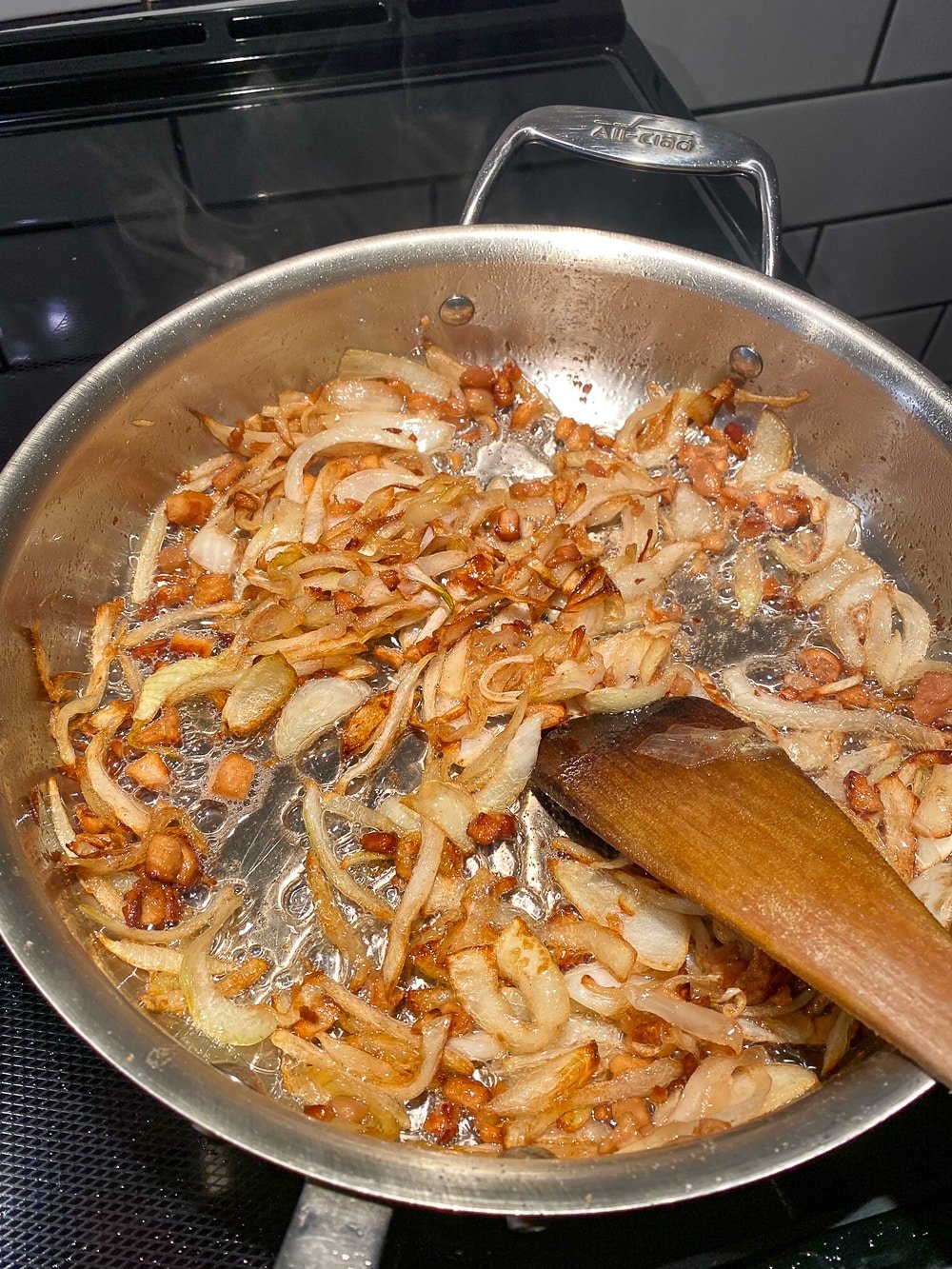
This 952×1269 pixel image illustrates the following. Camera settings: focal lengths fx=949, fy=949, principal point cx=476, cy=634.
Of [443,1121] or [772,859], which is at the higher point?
[772,859]

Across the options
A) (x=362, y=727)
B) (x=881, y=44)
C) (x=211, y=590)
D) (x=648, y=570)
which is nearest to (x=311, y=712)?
(x=362, y=727)

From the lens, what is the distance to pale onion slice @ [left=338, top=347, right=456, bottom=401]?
1939 mm

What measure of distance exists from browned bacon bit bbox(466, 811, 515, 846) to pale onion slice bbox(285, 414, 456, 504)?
73 cm

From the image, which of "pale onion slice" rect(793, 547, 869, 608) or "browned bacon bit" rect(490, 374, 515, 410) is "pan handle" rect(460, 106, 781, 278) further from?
"pale onion slice" rect(793, 547, 869, 608)

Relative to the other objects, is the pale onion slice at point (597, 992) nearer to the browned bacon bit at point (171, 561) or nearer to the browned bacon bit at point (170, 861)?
the browned bacon bit at point (170, 861)

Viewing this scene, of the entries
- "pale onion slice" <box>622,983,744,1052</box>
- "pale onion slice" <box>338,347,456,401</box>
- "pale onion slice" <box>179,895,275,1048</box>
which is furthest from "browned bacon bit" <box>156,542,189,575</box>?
"pale onion slice" <box>622,983,744,1052</box>

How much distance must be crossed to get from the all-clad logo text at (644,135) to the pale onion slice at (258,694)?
1165 millimetres

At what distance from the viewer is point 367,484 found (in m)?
1.81

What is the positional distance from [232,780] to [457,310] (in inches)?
42.0

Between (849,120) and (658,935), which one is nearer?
(658,935)

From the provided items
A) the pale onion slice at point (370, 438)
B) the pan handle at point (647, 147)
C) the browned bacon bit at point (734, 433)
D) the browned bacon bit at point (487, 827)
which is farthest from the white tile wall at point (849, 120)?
the browned bacon bit at point (487, 827)

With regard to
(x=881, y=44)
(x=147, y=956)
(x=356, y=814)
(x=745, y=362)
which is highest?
(x=881, y=44)

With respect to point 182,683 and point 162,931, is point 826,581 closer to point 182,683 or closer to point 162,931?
point 182,683

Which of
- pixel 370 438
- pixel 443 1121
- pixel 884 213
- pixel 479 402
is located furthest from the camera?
pixel 884 213
